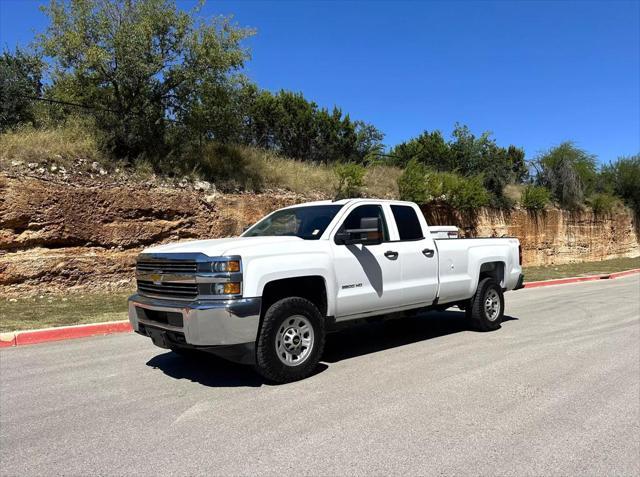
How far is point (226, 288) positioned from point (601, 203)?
34701 millimetres

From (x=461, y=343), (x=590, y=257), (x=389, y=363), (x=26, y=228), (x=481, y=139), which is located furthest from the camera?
(x=590, y=257)

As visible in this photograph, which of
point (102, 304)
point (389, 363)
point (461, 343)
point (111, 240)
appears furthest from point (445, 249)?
point (111, 240)

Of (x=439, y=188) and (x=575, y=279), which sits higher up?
(x=439, y=188)

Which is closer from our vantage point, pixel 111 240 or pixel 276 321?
pixel 276 321

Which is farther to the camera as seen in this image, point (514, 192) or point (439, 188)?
point (514, 192)

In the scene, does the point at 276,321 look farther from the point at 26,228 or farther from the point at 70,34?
the point at 70,34

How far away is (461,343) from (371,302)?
2012mm

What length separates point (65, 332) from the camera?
27.4 ft

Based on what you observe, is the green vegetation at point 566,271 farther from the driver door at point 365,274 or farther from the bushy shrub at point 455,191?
the driver door at point 365,274

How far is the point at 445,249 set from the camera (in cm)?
789

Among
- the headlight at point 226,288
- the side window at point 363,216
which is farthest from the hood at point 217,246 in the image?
the side window at point 363,216

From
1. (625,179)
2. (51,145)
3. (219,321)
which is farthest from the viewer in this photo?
(625,179)

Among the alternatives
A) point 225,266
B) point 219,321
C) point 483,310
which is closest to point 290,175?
point 483,310

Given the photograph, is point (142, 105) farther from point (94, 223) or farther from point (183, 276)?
point (183, 276)
